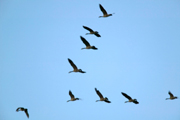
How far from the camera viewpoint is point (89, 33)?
206 feet

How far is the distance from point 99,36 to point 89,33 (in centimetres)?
233

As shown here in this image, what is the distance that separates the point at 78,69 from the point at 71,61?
171cm

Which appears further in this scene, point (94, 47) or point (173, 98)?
point (173, 98)

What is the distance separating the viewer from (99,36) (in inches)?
2392

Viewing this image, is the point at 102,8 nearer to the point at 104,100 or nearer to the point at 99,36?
the point at 99,36

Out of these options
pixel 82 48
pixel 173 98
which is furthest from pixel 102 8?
pixel 173 98

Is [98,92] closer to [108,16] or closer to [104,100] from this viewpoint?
[104,100]

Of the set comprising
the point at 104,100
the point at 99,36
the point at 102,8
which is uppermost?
the point at 102,8

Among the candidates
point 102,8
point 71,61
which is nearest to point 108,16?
point 102,8

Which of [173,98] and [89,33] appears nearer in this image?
[89,33]

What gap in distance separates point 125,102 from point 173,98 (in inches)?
268

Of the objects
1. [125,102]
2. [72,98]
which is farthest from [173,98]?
[72,98]

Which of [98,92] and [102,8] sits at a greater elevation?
[102,8]

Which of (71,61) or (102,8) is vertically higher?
(102,8)
